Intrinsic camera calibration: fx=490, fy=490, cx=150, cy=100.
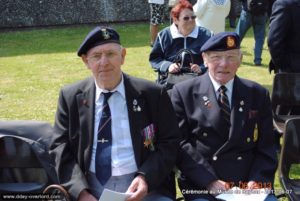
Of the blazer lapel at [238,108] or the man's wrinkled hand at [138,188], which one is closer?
the man's wrinkled hand at [138,188]

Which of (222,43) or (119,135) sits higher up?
(222,43)

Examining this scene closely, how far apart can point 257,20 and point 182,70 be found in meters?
4.89

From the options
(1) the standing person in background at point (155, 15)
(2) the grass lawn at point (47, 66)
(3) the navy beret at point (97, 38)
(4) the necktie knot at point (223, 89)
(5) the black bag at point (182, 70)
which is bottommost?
(2) the grass lawn at point (47, 66)

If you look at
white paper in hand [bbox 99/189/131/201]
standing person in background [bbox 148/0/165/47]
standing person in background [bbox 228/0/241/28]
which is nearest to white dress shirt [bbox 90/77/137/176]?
white paper in hand [bbox 99/189/131/201]

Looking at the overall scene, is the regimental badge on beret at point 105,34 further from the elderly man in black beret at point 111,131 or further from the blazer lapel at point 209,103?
the blazer lapel at point 209,103

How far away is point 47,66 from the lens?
1016 centimetres

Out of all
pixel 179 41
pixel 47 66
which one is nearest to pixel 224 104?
pixel 179 41

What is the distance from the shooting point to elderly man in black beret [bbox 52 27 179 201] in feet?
10.0

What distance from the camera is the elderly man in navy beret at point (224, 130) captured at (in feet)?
10.7

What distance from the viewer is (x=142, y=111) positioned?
314 centimetres

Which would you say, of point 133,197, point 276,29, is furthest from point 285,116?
point 133,197

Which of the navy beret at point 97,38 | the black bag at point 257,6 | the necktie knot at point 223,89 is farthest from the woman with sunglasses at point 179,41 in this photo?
the black bag at point 257,6

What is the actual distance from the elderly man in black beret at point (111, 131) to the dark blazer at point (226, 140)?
21cm

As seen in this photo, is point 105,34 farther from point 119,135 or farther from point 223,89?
point 223,89
